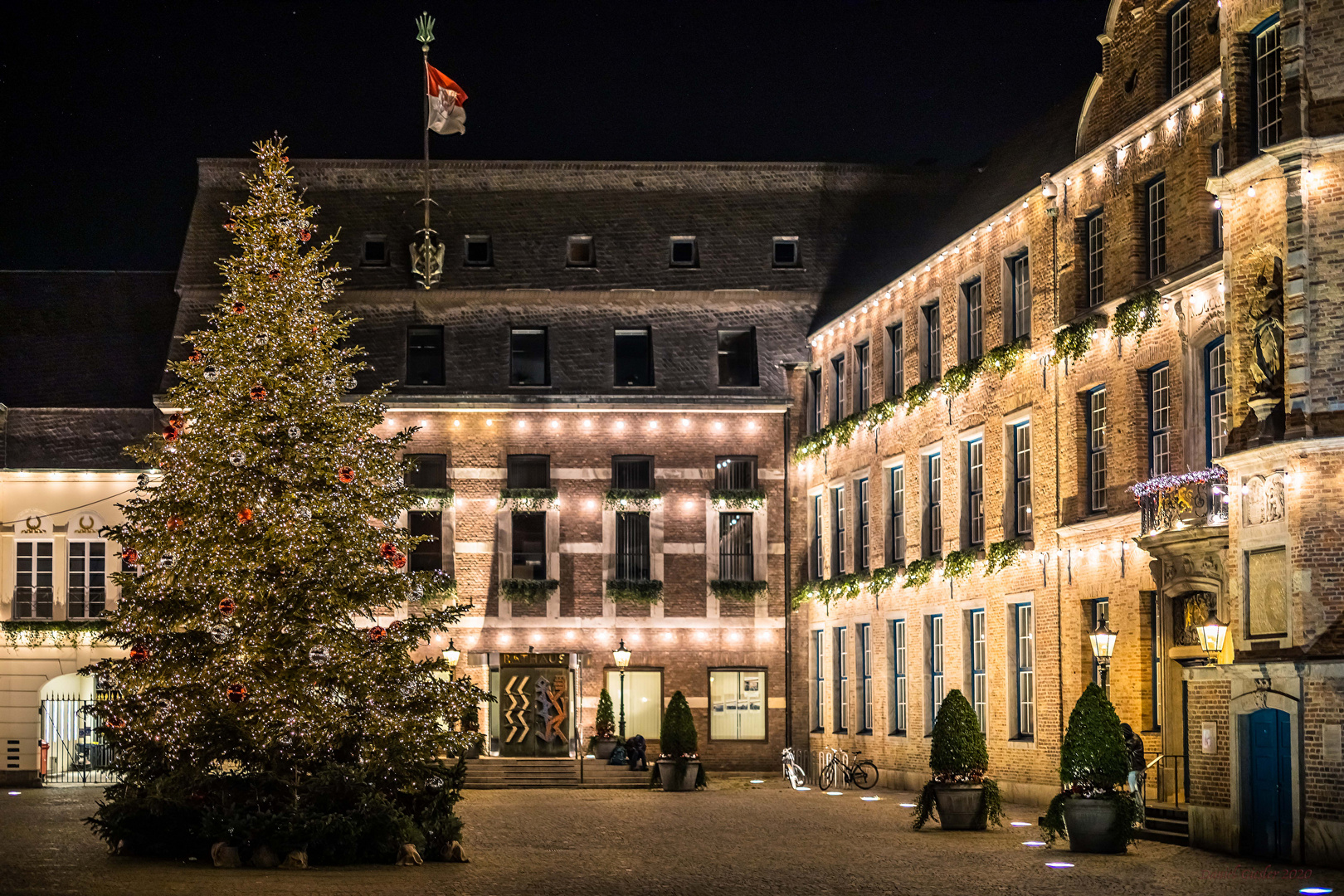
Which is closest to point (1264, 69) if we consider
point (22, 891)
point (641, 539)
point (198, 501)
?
point (198, 501)

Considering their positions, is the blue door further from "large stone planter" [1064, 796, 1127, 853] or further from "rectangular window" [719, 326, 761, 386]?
"rectangular window" [719, 326, 761, 386]

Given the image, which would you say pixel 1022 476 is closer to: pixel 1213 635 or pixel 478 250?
pixel 1213 635

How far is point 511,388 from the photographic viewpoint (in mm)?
42625

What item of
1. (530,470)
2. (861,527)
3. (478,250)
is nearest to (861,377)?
(861,527)

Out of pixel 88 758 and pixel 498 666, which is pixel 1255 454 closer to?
pixel 498 666

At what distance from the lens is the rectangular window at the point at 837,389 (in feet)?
131

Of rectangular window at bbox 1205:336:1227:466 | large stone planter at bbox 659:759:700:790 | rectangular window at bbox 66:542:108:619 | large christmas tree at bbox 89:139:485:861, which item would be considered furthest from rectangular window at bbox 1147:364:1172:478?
rectangular window at bbox 66:542:108:619

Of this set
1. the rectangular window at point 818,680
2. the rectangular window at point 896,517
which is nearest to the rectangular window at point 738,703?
the rectangular window at point 818,680

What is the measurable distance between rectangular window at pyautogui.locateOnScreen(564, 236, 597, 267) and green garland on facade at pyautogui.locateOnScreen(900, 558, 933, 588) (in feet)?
42.6

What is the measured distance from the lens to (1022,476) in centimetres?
3066

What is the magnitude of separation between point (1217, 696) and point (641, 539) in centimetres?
2251

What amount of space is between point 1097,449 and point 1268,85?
8.14m

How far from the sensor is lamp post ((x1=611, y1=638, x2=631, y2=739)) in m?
39.1

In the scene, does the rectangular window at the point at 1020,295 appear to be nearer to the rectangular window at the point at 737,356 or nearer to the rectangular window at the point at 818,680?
the rectangular window at the point at 818,680
